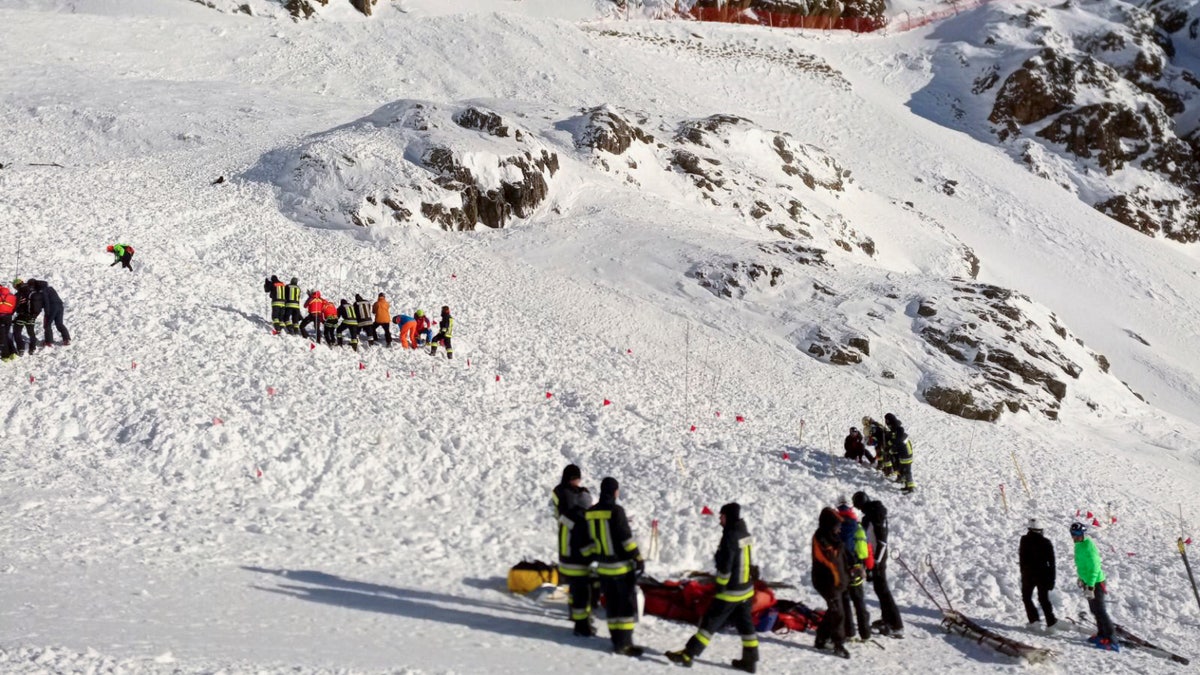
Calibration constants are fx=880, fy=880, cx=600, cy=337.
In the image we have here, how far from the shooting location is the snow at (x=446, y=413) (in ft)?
31.0

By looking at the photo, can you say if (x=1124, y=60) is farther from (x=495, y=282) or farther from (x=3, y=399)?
(x=3, y=399)

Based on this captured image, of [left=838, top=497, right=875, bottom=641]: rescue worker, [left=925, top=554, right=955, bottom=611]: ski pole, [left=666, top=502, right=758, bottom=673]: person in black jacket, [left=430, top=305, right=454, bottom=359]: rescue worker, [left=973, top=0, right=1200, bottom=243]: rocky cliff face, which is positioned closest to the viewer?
[left=666, top=502, right=758, bottom=673]: person in black jacket

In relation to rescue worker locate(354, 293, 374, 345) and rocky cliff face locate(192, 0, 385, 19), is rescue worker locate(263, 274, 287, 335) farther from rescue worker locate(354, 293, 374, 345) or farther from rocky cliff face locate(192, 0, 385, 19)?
rocky cliff face locate(192, 0, 385, 19)

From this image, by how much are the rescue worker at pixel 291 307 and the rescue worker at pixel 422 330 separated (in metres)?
2.73

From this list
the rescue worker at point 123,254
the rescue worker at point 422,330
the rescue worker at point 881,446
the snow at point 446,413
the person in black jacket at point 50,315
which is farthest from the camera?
the rescue worker at point 123,254

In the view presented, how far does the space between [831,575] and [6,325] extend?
15.1m

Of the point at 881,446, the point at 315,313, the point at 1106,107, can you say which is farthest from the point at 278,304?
the point at 1106,107

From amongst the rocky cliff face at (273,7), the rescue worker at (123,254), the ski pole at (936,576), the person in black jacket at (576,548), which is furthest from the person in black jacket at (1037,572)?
the rocky cliff face at (273,7)

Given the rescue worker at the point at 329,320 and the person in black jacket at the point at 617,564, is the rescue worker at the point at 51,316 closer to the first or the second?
the rescue worker at the point at 329,320

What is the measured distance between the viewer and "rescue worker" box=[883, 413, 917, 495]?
54.6 ft

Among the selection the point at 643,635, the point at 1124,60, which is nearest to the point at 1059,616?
the point at 643,635

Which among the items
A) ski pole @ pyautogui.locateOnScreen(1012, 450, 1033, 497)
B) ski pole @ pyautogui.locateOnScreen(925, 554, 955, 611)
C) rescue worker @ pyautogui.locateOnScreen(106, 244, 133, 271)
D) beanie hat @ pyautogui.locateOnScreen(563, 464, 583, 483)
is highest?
beanie hat @ pyautogui.locateOnScreen(563, 464, 583, 483)

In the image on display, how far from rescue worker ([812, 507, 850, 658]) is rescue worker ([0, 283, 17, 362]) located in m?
14.6

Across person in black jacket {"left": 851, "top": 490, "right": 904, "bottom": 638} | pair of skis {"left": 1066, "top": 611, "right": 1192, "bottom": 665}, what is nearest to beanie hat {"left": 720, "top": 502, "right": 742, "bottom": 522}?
person in black jacket {"left": 851, "top": 490, "right": 904, "bottom": 638}
